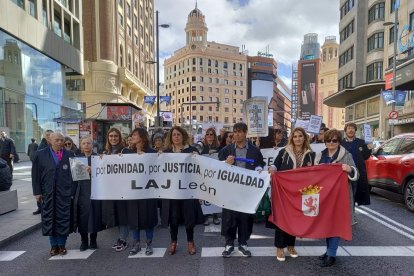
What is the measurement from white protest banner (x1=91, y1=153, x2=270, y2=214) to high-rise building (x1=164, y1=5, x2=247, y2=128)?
109 meters

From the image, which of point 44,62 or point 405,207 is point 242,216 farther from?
point 44,62

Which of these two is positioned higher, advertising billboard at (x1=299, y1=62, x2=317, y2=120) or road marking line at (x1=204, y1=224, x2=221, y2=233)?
advertising billboard at (x1=299, y1=62, x2=317, y2=120)

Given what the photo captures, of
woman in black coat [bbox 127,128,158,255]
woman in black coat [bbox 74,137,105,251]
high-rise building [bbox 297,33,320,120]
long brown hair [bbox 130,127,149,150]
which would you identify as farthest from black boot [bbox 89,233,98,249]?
high-rise building [bbox 297,33,320,120]

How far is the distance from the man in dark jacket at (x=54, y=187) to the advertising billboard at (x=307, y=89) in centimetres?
8448

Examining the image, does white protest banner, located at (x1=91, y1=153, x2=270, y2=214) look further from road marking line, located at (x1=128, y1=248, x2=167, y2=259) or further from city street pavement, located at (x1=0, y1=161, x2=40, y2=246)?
city street pavement, located at (x1=0, y1=161, x2=40, y2=246)

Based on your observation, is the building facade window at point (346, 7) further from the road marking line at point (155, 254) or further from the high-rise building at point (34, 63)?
the road marking line at point (155, 254)

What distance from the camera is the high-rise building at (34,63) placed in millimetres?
18938

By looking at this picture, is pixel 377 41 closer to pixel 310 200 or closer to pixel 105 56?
pixel 105 56

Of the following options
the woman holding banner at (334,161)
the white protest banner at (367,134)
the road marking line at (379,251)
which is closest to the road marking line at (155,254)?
the woman holding banner at (334,161)

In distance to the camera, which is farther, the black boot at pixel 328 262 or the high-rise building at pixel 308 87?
the high-rise building at pixel 308 87

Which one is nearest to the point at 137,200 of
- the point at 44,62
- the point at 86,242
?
the point at 86,242

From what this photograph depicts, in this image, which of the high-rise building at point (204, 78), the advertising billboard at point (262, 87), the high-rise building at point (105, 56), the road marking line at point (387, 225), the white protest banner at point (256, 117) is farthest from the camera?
the advertising billboard at point (262, 87)

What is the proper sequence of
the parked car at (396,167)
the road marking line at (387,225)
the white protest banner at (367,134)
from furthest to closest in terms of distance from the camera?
1. the white protest banner at (367,134)
2. the parked car at (396,167)
3. the road marking line at (387,225)

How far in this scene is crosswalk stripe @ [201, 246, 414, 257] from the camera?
461 cm
